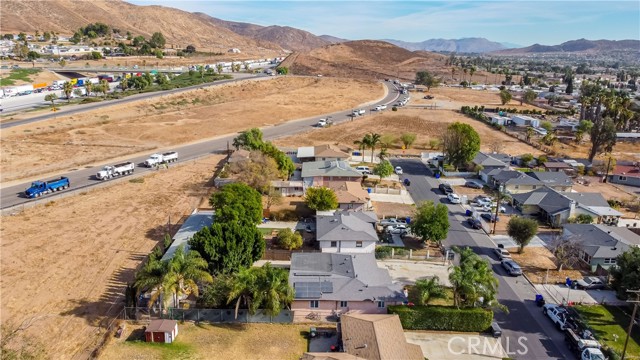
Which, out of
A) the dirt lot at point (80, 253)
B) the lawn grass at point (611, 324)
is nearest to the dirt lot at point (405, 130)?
the dirt lot at point (80, 253)

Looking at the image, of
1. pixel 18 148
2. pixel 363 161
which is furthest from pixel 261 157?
pixel 18 148

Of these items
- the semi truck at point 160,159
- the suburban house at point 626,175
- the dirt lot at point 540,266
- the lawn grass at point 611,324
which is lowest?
the lawn grass at point 611,324

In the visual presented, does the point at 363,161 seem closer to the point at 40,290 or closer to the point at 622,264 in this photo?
the point at 622,264

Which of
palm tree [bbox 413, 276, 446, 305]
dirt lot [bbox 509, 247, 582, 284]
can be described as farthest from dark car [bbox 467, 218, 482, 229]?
palm tree [bbox 413, 276, 446, 305]

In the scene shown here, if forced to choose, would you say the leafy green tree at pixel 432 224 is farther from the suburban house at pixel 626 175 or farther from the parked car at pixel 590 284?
the suburban house at pixel 626 175

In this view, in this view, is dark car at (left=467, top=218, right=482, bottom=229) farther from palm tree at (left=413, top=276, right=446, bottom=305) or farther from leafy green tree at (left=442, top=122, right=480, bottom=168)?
leafy green tree at (left=442, top=122, right=480, bottom=168)
